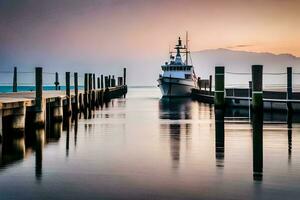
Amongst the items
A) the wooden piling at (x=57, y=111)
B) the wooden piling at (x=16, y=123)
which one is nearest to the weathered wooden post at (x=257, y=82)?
the wooden piling at (x=57, y=111)

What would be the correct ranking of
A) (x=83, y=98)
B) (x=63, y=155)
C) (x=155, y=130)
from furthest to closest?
(x=83, y=98) → (x=155, y=130) → (x=63, y=155)

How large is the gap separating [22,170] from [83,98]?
89.9 ft

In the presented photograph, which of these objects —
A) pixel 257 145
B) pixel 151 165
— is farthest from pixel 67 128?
pixel 151 165

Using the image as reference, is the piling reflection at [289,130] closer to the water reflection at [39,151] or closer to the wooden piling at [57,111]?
the water reflection at [39,151]

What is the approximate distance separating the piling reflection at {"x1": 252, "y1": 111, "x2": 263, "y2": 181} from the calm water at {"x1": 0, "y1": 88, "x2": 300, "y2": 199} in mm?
30

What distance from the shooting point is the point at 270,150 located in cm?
1516

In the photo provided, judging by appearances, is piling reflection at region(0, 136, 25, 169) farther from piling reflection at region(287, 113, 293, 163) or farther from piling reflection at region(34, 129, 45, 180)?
piling reflection at region(287, 113, 293, 163)

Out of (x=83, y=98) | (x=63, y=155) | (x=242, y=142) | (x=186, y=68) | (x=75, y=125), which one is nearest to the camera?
(x=63, y=155)

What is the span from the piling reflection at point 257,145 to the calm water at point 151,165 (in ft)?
0.10

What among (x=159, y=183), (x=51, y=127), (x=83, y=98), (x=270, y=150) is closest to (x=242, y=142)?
(x=270, y=150)

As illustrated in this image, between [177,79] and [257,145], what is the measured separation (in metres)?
51.0

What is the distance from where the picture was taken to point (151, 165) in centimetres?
1270

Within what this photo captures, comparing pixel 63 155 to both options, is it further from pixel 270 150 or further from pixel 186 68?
pixel 186 68

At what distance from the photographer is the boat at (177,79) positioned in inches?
2672
